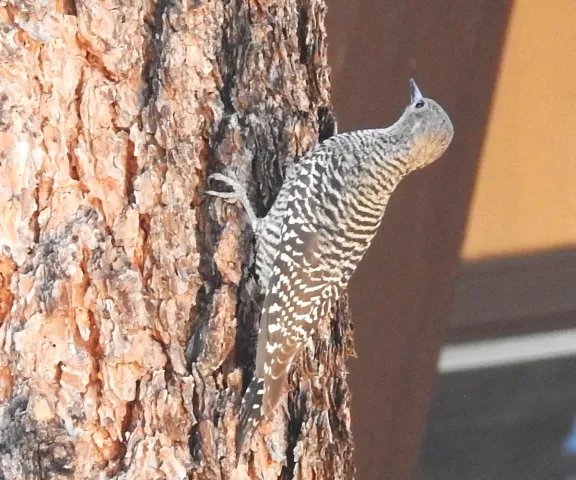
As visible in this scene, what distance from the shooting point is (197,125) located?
127cm

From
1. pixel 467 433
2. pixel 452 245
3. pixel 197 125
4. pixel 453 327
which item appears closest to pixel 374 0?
pixel 452 245

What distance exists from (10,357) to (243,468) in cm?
48

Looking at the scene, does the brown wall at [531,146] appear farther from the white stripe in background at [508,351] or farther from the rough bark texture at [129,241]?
the rough bark texture at [129,241]

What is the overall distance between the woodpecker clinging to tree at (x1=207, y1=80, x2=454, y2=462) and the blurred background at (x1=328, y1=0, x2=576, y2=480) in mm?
547

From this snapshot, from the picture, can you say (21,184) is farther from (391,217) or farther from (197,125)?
(391,217)

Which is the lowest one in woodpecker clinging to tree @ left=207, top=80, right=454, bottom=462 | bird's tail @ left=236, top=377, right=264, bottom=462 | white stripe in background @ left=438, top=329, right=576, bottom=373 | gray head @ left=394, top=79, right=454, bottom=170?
white stripe in background @ left=438, top=329, right=576, bottom=373

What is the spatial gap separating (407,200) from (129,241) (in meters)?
1.28

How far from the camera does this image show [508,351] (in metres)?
2.67

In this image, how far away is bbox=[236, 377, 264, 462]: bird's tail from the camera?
1.25 meters

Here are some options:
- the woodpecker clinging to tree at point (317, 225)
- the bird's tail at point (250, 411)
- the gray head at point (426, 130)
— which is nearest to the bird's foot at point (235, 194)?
the woodpecker clinging to tree at point (317, 225)

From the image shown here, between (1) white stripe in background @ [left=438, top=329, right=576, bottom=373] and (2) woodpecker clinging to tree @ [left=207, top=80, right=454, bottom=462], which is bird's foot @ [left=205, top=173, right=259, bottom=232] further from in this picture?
(1) white stripe in background @ [left=438, top=329, right=576, bottom=373]

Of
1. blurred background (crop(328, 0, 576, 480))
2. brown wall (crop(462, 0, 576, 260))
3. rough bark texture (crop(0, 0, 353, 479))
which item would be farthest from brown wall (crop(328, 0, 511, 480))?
rough bark texture (crop(0, 0, 353, 479))

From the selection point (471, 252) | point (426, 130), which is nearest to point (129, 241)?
point (426, 130)

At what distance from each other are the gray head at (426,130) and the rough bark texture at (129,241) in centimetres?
41
